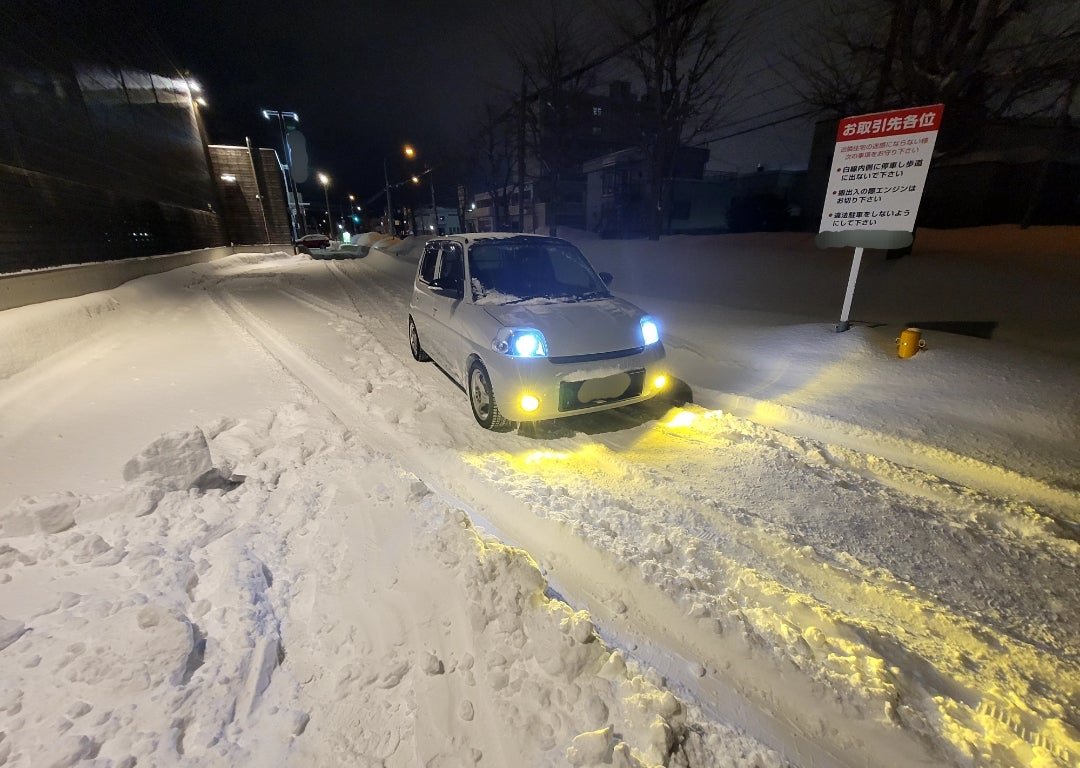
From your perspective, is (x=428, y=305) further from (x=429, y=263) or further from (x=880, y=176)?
(x=880, y=176)

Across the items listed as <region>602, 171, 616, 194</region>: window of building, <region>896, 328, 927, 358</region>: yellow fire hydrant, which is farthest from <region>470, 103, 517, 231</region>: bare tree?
<region>896, 328, 927, 358</region>: yellow fire hydrant

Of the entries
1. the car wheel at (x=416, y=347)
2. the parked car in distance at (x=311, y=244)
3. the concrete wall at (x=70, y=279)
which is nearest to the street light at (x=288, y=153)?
the parked car in distance at (x=311, y=244)

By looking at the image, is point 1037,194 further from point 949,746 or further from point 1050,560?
point 949,746

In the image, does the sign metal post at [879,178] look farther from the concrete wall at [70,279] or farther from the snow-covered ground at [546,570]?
the concrete wall at [70,279]

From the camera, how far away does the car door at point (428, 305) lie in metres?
5.33

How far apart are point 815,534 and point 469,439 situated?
2.71m

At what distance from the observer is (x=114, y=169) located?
45.6 ft

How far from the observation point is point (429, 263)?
5.86 m

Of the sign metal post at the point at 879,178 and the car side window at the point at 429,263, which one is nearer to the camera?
the sign metal post at the point at 879,178

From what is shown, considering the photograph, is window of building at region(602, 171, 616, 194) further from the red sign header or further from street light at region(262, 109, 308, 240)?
the red sign header

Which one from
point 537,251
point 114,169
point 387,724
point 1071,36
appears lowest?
point 387,724

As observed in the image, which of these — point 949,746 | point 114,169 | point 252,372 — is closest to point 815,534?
point 949,746

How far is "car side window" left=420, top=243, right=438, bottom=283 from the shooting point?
224 inches

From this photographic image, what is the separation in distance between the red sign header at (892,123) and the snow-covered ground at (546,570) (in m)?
2.61
